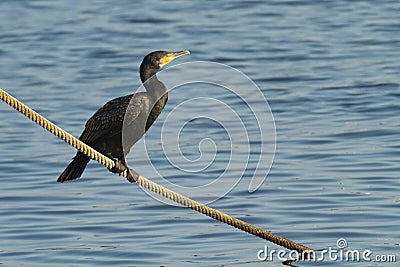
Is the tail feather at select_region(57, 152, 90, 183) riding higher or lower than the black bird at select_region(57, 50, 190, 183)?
lower

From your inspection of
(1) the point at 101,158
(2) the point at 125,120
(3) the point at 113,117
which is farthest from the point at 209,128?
(1) the point at 101,158

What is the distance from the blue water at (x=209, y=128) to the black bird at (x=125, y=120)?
1.37 metres

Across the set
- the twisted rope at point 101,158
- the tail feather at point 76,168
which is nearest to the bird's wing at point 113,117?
the tail feather at point 76,168

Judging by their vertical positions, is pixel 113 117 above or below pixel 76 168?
above

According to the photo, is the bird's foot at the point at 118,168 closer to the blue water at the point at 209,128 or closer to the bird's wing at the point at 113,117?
the bird's wing at the point at 113,117

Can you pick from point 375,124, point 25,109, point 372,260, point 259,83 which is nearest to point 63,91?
point 259,83

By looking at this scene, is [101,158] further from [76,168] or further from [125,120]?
[76,168]

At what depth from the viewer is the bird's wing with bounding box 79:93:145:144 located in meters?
8.05

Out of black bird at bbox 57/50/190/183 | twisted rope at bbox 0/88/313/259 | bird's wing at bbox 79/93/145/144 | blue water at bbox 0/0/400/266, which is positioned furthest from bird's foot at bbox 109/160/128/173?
blue water at bbox 0/0/400/266

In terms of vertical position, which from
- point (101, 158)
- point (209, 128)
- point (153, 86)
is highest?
point (153, 86)

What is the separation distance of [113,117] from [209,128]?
20.9 ft

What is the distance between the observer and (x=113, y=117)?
8227 mm

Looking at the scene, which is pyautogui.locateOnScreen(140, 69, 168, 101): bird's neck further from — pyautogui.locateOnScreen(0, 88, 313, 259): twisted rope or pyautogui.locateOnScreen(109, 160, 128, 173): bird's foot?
pyautogui.locateOnScreen(0, 88, 313, 259): twisted rope

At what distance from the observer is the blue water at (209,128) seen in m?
9.94
